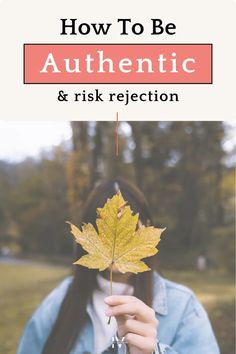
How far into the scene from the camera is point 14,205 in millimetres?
2129

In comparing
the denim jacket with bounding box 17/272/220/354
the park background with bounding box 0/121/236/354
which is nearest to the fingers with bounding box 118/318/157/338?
the denim jacket with bounding box 17/272/220/354

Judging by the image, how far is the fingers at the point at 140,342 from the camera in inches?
65.5

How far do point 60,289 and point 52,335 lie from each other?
17 centimetres

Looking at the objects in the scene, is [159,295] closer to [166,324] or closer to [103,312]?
[166,324]

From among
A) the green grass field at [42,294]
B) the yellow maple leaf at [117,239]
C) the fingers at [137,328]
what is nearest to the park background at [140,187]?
the green grass field at [42,294]

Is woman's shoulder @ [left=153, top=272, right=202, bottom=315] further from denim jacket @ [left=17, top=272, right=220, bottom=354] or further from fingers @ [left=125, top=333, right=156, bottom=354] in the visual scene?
fingers @ [left=125, top=333, right=156, bottom=354]

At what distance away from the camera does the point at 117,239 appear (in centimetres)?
146

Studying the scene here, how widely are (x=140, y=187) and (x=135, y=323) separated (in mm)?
588

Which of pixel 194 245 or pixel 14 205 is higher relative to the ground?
pixel 14 205

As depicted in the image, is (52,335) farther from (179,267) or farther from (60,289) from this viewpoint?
(179,267)

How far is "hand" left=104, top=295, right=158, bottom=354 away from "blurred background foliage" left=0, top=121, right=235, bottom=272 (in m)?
0.42

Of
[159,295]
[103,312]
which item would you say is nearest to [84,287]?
[103,312]

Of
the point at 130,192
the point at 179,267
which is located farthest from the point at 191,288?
the point at 130,192

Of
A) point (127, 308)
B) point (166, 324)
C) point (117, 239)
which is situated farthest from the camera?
point (166, 324)
